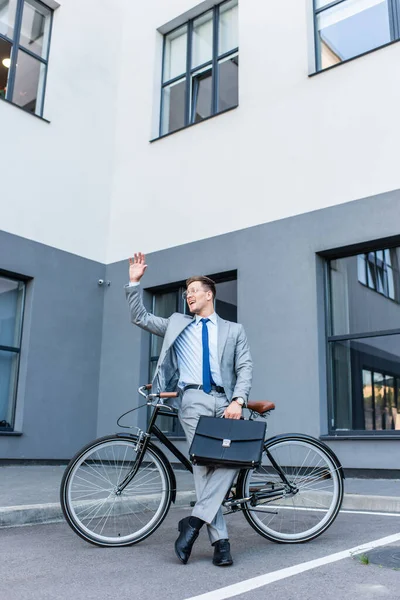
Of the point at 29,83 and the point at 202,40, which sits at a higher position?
the point at 202,40

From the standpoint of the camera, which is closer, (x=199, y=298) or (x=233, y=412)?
(x=233, y=412)

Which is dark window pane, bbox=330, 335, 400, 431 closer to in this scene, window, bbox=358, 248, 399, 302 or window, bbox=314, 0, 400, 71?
window, bbox=358, 248, 399, 302

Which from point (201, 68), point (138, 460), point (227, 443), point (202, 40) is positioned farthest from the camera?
point (202, 40)

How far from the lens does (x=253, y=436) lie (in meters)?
3.73

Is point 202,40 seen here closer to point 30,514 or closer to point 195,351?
point 195,351

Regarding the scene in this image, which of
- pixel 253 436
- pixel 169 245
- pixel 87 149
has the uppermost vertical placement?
pixel 87 149

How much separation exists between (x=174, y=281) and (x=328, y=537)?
546cm

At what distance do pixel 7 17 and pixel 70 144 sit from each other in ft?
7.27

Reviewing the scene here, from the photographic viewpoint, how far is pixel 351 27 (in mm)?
8422

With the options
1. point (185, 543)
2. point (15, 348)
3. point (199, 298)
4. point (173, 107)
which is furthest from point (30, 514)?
point (173, 107)

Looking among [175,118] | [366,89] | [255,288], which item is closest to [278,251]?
[255,288]

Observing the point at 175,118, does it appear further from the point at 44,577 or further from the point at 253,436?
the point at 44,577

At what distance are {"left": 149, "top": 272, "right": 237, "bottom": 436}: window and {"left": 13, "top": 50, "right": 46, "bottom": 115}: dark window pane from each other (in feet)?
11.9

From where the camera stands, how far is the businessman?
3.83m
